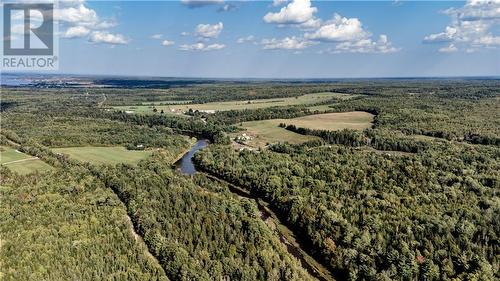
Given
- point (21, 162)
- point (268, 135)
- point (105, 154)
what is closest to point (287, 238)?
point (105, 154)

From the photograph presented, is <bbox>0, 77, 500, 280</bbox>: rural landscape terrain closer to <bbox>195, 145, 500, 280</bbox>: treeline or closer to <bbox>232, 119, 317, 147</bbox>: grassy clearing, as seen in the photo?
<bbox>195, 145, 500, 280</bbox>: treeline

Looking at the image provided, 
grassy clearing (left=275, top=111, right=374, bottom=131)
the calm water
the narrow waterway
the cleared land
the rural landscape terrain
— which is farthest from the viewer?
grassy clearing (left=275, top=111, right=374, bottom=131)

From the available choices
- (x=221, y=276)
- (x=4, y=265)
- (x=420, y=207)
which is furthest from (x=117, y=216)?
(x=420, y=207)

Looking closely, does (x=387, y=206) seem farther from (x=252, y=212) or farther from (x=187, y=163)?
(x=187, y=163)

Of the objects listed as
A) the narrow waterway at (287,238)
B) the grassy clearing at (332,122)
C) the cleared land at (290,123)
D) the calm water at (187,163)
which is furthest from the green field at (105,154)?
the grassy clearing at (332,122)

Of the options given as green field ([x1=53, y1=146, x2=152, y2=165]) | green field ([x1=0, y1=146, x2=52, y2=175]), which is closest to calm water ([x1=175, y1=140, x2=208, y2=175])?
green field ([x1=53, y1=146, x2=152, y2=165])

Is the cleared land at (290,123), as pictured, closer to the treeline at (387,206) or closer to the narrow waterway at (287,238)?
the treeline at (387,206)

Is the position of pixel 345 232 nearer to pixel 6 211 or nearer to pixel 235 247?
pixel 235 247

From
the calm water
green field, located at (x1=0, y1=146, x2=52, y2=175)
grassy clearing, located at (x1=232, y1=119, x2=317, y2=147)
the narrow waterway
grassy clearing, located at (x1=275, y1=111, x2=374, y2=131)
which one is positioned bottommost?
the narrow waterway
